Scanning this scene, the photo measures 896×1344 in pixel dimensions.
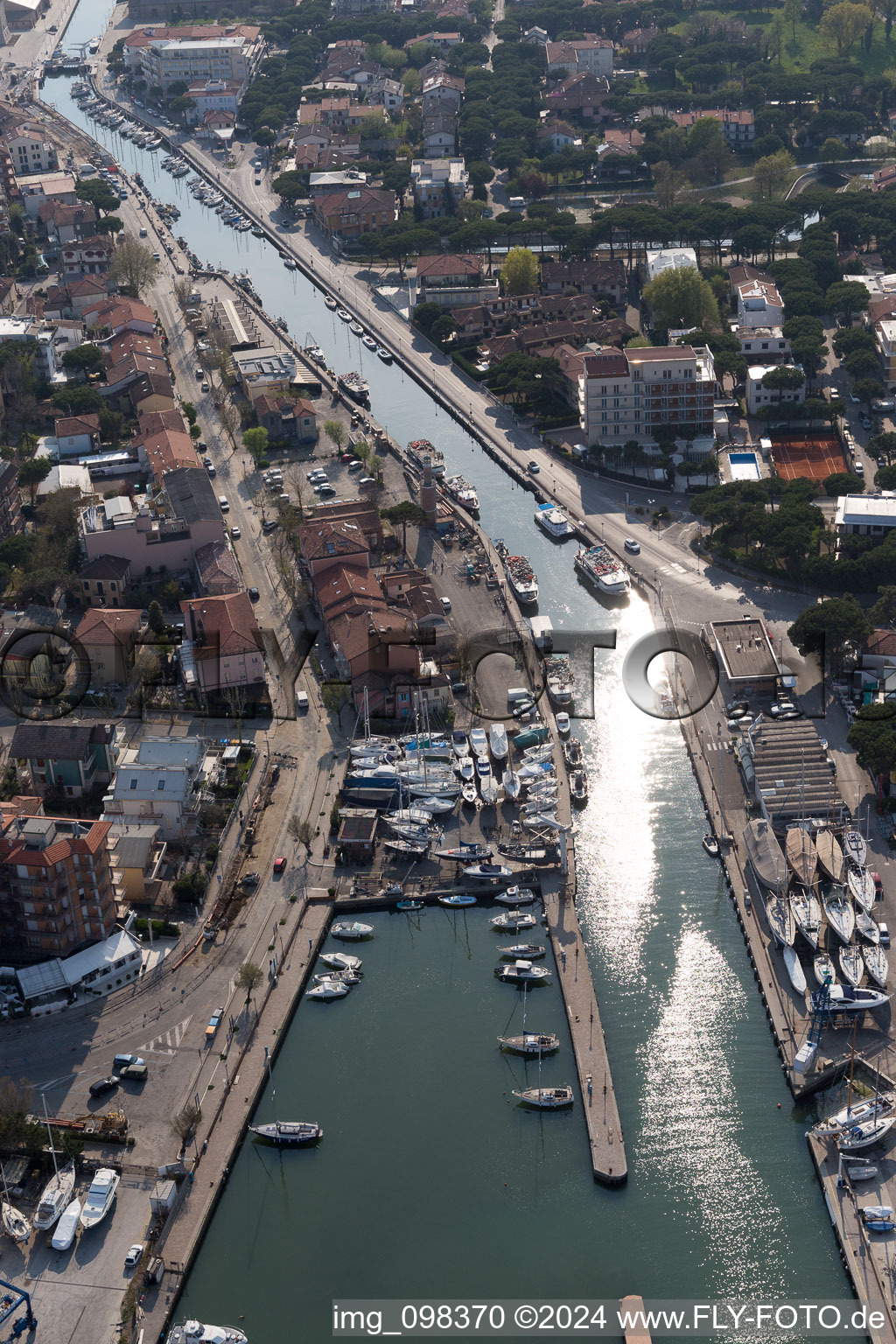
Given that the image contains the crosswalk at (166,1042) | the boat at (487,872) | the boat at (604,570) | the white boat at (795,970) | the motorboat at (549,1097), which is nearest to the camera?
the motorboat at (549,1097)

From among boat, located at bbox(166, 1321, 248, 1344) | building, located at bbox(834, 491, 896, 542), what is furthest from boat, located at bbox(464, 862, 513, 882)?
building, located at bbox(834, 491, 896, 542)

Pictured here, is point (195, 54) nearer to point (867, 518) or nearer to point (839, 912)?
point (867, 518)

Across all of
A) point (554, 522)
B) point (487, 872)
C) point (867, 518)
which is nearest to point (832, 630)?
point (867, 518)

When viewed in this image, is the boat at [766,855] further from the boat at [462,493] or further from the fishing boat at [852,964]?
the boat at [462,493]

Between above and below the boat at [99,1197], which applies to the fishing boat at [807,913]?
above

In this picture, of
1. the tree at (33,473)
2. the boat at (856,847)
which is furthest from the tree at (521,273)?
the boat at (856,847)

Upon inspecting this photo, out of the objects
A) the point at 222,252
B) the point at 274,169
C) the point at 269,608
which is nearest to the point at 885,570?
the point at 269,608
